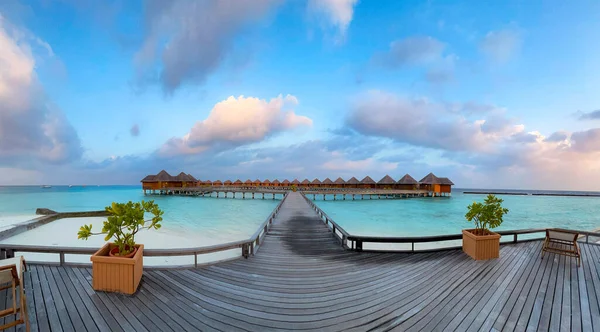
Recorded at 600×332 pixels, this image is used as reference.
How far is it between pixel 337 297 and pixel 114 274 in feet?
10.7

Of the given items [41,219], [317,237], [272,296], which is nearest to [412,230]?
[317,237]

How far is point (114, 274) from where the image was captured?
10.9ft

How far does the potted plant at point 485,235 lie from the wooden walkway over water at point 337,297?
0.86 feet

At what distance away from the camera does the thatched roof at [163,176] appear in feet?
154

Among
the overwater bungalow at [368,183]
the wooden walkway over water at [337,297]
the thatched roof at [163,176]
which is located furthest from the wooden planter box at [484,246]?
the thatched roof at [163,176]

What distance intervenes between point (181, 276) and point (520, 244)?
331 inches

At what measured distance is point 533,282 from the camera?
3.96 metres

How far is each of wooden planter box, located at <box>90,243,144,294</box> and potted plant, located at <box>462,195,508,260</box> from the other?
6.43m

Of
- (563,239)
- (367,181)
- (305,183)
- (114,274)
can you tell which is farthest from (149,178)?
(563,239)

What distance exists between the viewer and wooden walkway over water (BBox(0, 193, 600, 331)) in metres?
2.76

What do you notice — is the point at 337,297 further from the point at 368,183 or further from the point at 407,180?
the point at 407,180

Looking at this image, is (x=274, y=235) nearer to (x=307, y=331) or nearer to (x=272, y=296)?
(x=272, y=296)

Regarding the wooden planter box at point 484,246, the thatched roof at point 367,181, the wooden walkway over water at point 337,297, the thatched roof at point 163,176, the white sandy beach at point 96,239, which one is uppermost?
the thatched roof at point 163,176

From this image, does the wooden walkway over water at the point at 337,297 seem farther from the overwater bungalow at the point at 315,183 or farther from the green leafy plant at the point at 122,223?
the overwater bungalow at the point at 315,183
